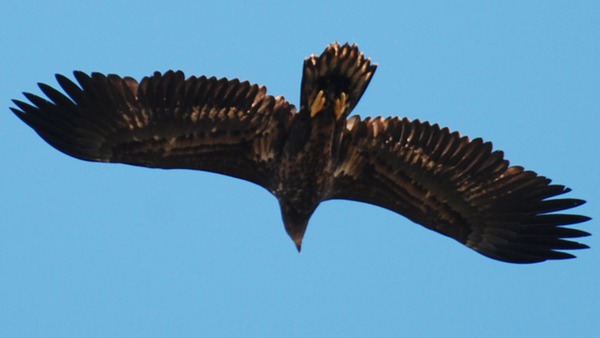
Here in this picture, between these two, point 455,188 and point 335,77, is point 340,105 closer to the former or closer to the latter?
point 335,77

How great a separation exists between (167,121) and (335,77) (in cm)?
176

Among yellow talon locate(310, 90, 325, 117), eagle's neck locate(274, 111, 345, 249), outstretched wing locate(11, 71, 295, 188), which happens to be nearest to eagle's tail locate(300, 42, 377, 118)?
yellow talon locate(310, 90, 325, 117)

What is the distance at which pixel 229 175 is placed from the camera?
14.9 m

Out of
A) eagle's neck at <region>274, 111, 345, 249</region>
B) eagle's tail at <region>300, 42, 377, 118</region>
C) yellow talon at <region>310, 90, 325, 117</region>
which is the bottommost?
eagle's neck at <region>274, 111, 345, 249</region>

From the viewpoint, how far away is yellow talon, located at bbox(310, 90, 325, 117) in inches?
559

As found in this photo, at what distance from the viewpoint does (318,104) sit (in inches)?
561

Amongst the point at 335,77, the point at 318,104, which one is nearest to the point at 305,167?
the point at 318,104

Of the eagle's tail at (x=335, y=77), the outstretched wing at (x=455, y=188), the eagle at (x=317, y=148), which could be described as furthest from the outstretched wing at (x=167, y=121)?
the outstretched wing at (x=455, y=188)

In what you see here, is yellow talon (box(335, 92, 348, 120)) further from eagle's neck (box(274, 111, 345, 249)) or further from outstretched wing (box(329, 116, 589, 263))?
outstretched wing (box(329, 116, 589, 263))

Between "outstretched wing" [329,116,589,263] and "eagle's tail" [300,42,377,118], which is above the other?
"eagle's tail" [300,42,377,118]

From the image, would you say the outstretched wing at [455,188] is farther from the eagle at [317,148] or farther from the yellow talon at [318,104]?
the yellow talon at [318,104]

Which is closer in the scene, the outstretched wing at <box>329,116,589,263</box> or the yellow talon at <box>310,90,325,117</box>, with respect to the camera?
Result: the yellow talon at <box>310,90,325,117</box>

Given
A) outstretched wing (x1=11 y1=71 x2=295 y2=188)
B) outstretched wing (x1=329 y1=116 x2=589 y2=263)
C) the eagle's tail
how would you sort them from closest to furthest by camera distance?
the eagle's tail
outstretched wing (x1=11 y1=71 x2=295 y2=188)
outstretched wing (x1=329 y1=116 x2=589 y2=263)

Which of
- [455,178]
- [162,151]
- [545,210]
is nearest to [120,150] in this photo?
[162,151]
